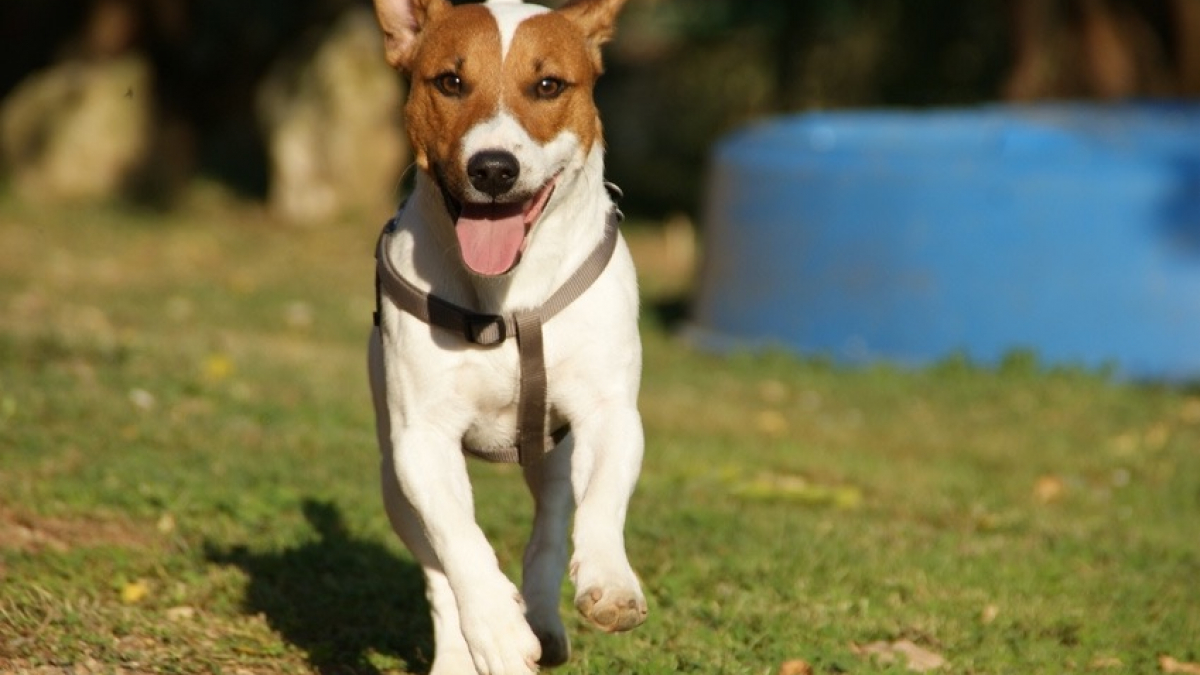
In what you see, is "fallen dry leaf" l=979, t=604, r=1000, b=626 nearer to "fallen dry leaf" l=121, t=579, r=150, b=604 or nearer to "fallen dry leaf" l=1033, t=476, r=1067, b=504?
"fallen dry leaf" l=1033, t=476, r=1067, b=504

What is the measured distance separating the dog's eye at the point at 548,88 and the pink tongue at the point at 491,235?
0.31m

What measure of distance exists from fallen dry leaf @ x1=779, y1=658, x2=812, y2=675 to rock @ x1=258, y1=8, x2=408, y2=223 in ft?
44.5

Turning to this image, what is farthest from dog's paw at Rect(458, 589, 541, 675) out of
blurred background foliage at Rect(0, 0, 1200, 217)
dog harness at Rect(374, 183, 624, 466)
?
blurred background foliage at Rect(0, 0, 1200, 217)

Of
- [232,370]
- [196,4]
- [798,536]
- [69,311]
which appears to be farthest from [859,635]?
[196,4]

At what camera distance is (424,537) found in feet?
17.8

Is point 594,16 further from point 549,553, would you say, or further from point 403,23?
point 549,553

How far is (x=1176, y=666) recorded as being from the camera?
6.14 meters

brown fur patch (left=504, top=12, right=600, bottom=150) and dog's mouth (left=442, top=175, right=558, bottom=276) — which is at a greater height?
brown fur patch (left=504, top=12, right=600, bottom=150)

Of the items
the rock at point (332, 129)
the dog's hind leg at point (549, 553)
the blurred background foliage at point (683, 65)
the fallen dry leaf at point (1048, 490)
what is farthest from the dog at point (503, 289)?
the rock at point (332, 129)

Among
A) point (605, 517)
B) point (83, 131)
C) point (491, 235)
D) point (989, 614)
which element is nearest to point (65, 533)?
point (491, 235)

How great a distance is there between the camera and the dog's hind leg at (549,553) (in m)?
5.40

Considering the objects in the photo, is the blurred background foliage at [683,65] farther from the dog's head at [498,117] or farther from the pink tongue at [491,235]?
the pink tongue at [491,235]

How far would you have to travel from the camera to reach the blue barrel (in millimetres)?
12023

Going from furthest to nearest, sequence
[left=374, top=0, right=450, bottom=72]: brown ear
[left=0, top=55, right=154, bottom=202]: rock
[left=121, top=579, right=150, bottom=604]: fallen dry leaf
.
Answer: [left=0, top=55, right=154, bottom=202]: rock, [left=121, top=579, right=150, bottom=604]: fallen dry leaf, [left=374, top=0, right=450, bottom=72]: brown ear
